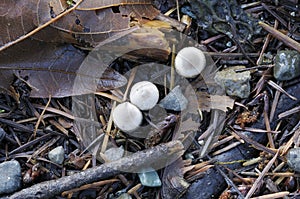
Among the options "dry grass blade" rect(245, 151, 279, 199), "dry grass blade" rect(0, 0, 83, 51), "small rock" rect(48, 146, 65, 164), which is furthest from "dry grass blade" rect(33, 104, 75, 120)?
"dry grass blade" rect(245, 151, 279, 199)

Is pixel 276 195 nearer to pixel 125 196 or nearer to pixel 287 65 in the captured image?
pixel 287 65

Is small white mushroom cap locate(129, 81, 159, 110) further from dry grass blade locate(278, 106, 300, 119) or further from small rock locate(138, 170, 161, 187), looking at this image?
dry grass blade locate(278, 106, 300, 119)

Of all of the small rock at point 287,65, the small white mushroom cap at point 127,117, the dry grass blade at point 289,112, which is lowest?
the dry grass blade at point 289,112

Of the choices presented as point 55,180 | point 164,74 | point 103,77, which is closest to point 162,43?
point 164,74

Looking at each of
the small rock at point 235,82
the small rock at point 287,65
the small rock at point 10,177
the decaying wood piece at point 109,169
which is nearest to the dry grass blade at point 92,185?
the decaying wood piece at point 109,169

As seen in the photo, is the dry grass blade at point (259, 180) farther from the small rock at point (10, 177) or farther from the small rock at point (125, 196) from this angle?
the small rock at point (10, 177)
